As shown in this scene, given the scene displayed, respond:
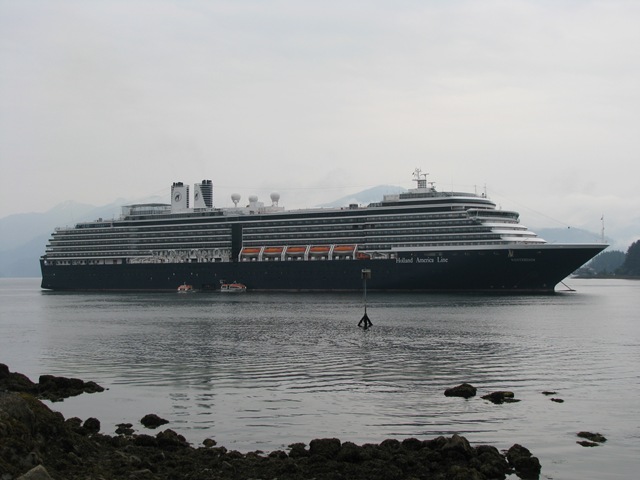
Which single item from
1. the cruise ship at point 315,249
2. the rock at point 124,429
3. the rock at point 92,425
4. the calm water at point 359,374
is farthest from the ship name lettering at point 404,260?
the rock at point 92,425

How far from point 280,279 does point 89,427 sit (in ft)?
323

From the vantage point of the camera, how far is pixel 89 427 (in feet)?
86.7

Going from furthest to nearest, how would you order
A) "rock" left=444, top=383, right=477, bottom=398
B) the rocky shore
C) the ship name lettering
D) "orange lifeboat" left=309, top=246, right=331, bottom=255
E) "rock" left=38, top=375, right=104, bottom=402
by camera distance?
"orange lifeboat" left=309, top=246, right=331, bottom=255, the ship name lettering, "rock" left=38, top=375, right=104, bottom=402, "rock" left=444, top=383, right=477, bottom=398, the rocky shore

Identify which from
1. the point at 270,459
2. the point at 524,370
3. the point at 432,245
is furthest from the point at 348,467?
the point at 432,245

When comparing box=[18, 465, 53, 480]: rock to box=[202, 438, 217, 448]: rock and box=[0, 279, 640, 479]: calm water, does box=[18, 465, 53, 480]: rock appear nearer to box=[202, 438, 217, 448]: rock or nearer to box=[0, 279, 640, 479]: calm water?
box=[202, 438, 217, 448]: rock

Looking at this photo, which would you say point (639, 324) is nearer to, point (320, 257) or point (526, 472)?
point (526, 472)

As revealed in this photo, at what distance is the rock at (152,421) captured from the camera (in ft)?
90.7

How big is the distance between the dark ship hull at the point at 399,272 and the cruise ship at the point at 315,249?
14 cm

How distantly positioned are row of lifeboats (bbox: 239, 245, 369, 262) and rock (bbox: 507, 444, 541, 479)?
94499mm

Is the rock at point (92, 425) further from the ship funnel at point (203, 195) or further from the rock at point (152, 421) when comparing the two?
the ship funnel at point (203, 195)

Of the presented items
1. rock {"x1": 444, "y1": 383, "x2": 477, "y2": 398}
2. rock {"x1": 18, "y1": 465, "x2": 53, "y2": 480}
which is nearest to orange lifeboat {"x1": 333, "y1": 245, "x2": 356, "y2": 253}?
rock {"x1": 444, "y1": 383, "x2": 477, "y2": 398}

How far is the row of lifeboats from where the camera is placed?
393 feet

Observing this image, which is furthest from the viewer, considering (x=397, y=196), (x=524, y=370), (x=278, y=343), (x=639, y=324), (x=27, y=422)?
(x=397, y=196)

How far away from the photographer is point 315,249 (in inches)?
4847
